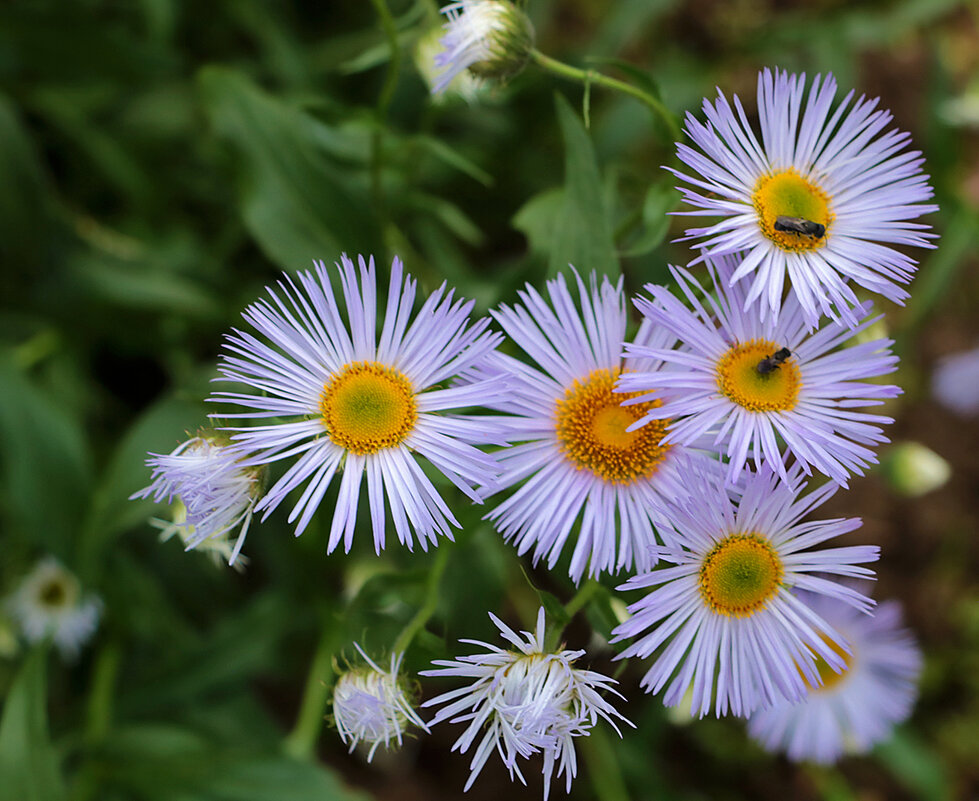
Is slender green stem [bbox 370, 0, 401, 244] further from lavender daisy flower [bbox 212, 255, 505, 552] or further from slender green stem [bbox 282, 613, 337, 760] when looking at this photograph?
slender green stem [bbox 282, 613, 337, 760]

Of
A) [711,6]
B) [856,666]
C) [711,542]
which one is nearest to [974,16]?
[711,6]

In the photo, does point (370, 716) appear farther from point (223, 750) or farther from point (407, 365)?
point (223, 750)

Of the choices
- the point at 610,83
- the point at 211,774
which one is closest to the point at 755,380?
the point at 610,83

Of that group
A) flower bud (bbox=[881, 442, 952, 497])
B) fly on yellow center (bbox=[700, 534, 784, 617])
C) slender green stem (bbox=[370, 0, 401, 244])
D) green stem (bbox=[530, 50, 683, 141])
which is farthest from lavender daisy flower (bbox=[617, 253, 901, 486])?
flower bud (bbox=[881, 442, 952, 497])

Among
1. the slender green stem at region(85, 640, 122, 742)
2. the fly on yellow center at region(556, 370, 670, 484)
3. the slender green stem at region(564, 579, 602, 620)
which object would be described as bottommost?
the slender green stem at region(85, 640, 122, 742)

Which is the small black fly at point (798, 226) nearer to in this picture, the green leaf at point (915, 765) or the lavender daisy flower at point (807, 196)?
the lavender daisy flower at point (807, 196)
